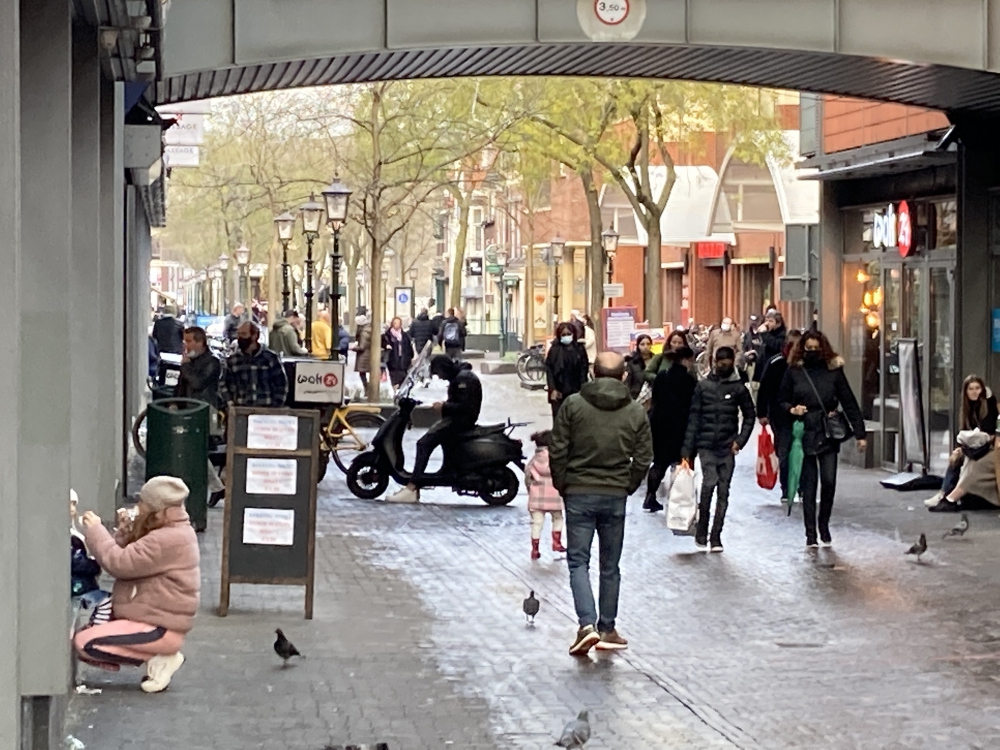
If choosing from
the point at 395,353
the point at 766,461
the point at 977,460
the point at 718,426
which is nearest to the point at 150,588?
the point at 718,426

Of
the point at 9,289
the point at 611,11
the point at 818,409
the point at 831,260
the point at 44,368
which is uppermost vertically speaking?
the point at 611,11

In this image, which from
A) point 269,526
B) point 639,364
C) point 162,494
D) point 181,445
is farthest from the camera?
point 639,364

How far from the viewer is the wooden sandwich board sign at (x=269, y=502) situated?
11.4 metres

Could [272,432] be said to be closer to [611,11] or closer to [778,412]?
[611,11]

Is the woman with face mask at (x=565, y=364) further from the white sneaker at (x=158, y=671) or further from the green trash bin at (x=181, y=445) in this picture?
the white sneaker at (x=158, y=671)

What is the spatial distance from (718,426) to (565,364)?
36.9 ft

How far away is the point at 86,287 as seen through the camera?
1366cm

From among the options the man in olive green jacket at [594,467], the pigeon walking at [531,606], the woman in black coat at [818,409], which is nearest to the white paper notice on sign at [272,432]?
the pigeon walking at [531,606]

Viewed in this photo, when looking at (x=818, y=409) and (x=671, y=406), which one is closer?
(x=818, y=409)

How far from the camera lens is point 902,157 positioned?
69.1 ft

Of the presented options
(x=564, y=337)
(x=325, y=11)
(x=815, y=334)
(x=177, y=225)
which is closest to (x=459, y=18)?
(x=325, y=11)

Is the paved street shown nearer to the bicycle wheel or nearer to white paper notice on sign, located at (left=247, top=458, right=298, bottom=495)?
white paper notice on sign, located at (left=247, top=458, right=298, bottom=495)

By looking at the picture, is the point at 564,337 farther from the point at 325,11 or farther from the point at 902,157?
the point at 325,11

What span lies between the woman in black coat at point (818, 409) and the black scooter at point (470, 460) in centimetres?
368
